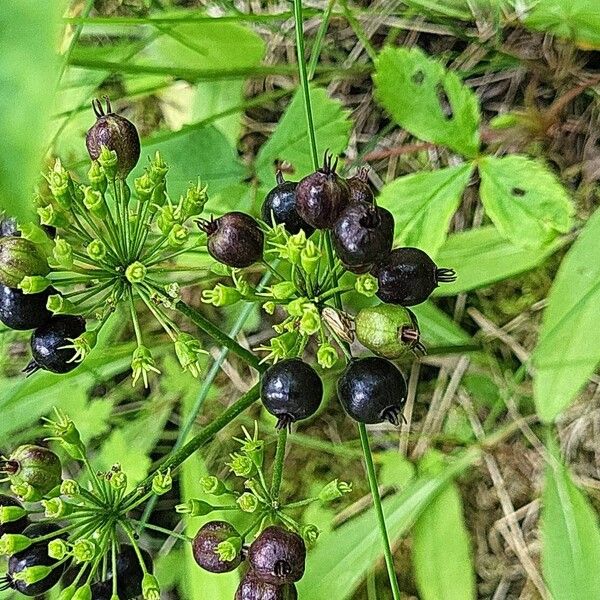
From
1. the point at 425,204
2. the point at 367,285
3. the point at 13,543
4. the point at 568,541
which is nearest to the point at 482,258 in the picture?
the point at 425,204

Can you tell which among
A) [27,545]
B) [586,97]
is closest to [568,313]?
[586,97]

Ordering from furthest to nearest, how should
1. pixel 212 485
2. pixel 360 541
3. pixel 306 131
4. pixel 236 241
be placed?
pixel 360 541
pixel 306 131
pixel 212 485
pixel 236 241

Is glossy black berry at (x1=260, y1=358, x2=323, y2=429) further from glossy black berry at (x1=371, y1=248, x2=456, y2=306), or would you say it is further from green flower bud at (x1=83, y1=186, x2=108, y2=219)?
green flower bud at (x1=83, y1=186, x2=108, y2=219)

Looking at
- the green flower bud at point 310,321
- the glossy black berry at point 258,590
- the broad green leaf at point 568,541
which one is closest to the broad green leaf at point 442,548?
the broad green leaf at point 568,541

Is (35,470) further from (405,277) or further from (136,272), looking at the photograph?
(405,277)

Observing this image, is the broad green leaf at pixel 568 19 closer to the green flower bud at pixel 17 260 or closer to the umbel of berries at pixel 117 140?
the umbel of berries at pixel 117 140

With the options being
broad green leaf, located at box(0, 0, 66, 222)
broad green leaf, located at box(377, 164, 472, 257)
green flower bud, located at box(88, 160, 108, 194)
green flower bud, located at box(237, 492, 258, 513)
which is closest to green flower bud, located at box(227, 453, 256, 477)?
green flower bud, located at box(237, 492, 258, 513)

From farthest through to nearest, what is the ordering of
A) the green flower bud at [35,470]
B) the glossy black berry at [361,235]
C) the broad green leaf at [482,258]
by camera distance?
the broad green leaf at [482,258] → the green flower bud at [35,470] → the glossy black berry at [361,235]
